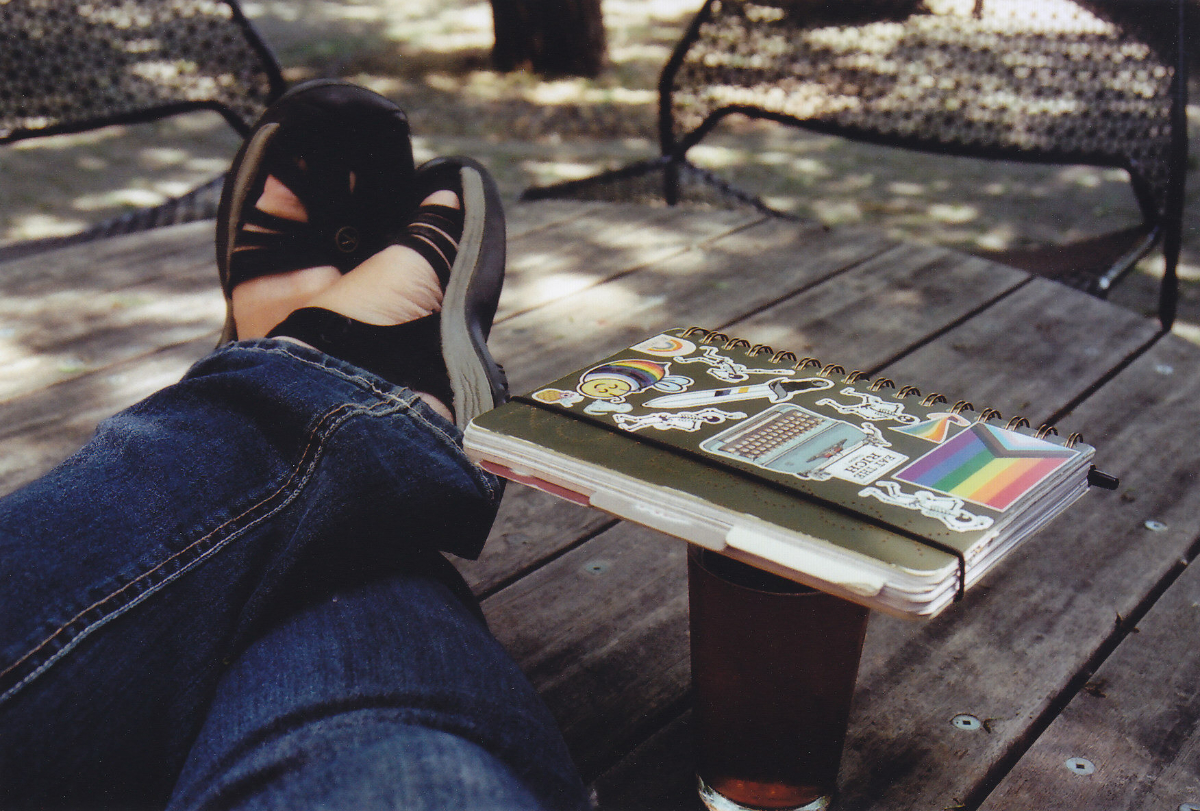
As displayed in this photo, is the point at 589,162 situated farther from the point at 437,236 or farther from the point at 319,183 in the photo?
the point at 437,236

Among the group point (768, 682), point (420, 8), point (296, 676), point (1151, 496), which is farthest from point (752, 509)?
point (420, 8)

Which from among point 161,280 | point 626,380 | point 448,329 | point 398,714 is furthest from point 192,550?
point 161,280

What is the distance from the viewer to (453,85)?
431 cm

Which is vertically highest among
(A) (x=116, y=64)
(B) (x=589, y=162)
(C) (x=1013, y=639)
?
(A) (x=116, y=64)

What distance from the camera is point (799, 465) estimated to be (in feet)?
1.94

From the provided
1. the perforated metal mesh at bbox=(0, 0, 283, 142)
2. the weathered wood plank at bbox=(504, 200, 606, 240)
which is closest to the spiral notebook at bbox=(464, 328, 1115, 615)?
the weathered wood plank at bbox=(504, 200, 606, 240)

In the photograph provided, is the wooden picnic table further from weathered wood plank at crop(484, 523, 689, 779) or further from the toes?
the toes

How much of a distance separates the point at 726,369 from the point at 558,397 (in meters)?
0.13

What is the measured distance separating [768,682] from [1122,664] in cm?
40

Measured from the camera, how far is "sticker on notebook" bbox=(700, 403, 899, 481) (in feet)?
1.94

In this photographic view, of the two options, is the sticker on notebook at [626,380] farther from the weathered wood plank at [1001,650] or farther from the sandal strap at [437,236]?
the sandal strap at [437,236]

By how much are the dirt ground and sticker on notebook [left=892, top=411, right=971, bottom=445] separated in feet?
6.42

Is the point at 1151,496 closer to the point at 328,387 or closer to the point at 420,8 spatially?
the point at 328,387

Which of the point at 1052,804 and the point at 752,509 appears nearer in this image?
the point at 752,509
